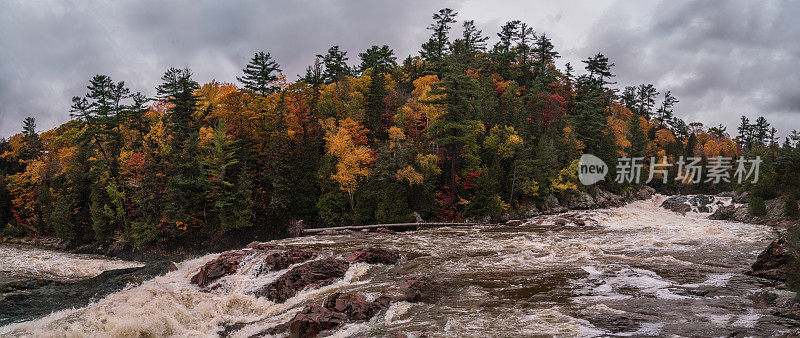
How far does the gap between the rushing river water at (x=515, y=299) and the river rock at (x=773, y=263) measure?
0.59 m

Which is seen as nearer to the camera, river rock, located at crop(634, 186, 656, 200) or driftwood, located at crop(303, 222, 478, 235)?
driftwood, located at crop(303, 222, 478, 235)

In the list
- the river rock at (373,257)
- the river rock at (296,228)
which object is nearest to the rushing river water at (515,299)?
the river rock at (373,257)

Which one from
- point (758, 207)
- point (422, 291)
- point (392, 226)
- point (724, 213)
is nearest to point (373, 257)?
point (422, 291)

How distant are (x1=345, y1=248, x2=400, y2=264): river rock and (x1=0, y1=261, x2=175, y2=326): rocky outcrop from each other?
11.0 metres

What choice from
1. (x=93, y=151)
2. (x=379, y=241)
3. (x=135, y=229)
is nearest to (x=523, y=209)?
(x=379, y=241)

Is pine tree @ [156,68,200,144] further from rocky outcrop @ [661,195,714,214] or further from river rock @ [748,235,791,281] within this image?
rocky outcrop @ [661,195,714,214]

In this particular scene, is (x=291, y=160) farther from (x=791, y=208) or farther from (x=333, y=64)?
(x=791, y=208)

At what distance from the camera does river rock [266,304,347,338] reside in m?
9.13

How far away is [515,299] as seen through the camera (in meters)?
10.8

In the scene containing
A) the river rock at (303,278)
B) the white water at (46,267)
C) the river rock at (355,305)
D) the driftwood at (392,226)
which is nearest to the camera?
the river rock at (355,305)

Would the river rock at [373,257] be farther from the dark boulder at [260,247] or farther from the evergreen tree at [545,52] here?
the evergreen tree at [545,52]

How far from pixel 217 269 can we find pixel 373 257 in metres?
6.72

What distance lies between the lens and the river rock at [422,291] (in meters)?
11.0

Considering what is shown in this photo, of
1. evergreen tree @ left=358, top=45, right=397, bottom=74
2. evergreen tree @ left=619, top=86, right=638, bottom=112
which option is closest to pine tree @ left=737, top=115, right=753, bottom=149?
evergreen tree @ left=619, top=86, right=638, bottom=112
